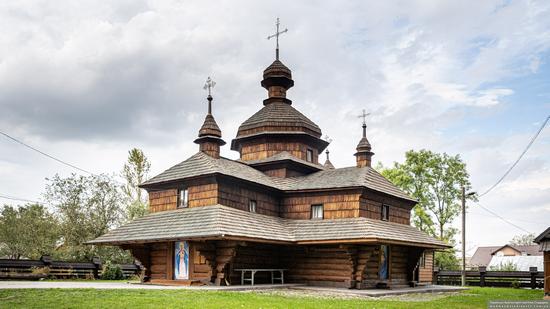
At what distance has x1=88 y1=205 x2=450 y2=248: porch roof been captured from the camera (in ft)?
62.2

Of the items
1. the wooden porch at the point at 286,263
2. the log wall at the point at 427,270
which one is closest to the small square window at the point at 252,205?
the wooden porch at the point at 286,263

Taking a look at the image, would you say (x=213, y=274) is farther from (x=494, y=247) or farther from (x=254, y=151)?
(x=494, y=247)

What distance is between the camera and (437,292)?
2136 cm

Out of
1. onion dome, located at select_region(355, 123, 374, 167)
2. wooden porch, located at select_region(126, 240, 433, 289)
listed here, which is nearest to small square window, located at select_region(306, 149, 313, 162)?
onion dome, located at select_region(355, 123, 374, 167)

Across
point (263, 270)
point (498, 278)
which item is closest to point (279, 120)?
point (263, 270)

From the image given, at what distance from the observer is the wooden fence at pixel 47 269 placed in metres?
22.3

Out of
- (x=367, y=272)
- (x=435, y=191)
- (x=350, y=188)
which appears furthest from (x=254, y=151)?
(x=435, y=191)

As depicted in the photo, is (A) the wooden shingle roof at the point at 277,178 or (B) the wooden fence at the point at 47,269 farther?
(B) the wooden fence at the point at 47,269

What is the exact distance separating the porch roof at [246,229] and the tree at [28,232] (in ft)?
45.0

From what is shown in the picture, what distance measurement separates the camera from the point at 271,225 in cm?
2161

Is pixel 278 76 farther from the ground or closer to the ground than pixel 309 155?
farther from the ground

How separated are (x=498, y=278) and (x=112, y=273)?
19811mm

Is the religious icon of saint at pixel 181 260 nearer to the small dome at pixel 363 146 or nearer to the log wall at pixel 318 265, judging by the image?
the log wall at pixel 318 265

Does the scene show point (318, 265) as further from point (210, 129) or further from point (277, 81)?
point (277, 81)
